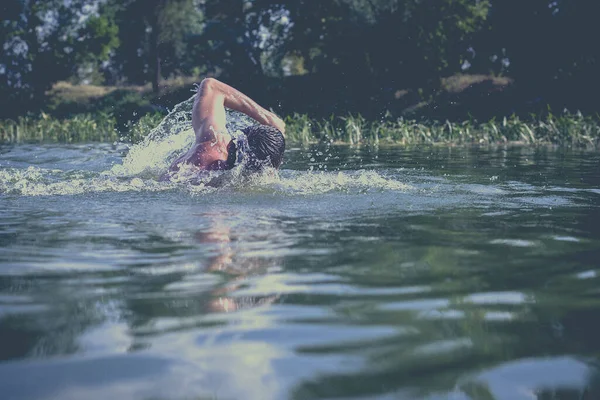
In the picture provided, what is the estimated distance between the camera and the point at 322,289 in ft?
12.2

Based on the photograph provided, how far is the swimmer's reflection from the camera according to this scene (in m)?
3.51

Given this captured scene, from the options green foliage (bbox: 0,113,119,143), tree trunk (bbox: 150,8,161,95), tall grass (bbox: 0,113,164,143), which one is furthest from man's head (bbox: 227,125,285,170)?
tree trunk (bbox: 150,8,161,95)

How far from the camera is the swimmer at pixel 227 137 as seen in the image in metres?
8.06

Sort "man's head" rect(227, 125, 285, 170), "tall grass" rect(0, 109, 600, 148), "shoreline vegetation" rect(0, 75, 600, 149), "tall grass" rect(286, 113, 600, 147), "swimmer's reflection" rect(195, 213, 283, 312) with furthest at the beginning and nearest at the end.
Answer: "shoreline vegetation" rect(0, 75, 600, 149) → "tall grass" rect(286, 113, 600, 147) → "tall grass" rect(0, 109, 600, 148) → "man's head" rect(227, 125, 285, 170) → "swimmer's reflection" rect(195, 213, 283, 312)

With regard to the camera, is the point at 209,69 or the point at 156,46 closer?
the point at 156,46

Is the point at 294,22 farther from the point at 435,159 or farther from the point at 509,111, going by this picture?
the point at 435,159

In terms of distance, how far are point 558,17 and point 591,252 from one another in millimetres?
29594

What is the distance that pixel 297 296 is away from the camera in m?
3.57

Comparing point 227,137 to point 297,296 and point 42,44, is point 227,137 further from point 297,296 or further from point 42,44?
point 42,44

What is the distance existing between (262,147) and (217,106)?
2.73 feet

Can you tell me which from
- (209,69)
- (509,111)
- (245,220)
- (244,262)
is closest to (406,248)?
(244,262)

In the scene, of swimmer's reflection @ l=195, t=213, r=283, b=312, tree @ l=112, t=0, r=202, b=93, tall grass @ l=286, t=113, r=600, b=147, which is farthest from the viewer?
tree @ l=112, t=0, r=202, b=93

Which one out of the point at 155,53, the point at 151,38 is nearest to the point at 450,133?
the point at 155,53

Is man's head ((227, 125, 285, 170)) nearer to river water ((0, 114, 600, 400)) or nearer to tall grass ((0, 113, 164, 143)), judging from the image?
river water ((0, 114, 600, 400))
